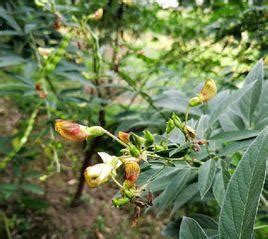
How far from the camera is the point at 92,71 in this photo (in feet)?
5.20

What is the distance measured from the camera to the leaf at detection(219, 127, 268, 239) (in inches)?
14.3

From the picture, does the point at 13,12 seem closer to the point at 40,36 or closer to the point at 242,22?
the point at 40,36

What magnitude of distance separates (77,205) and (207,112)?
3.96 ft

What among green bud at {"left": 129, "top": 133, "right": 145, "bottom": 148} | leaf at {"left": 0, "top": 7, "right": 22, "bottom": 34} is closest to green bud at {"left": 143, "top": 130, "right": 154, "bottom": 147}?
green bud at {"left": 129, "top": 133, "right": 145, "bottom": 148}

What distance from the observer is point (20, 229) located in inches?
67.9

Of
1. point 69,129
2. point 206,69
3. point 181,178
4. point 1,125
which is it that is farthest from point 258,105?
point 1,125

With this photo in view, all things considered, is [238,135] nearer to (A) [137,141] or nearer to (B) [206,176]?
(B) [206,176]

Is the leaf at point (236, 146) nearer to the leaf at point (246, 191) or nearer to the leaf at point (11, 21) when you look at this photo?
the leaf at point (246, 191)

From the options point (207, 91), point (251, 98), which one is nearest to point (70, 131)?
point (207, 91)

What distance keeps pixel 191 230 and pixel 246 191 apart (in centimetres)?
12

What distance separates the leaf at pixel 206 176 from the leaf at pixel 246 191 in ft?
0.61

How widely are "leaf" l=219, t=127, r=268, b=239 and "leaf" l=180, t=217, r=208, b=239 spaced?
0.23ft

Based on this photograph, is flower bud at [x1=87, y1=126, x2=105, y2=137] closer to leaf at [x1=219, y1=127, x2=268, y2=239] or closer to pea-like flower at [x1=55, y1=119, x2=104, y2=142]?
pea-like flower at [x1=55, y1=119, x2=104, y2=142]

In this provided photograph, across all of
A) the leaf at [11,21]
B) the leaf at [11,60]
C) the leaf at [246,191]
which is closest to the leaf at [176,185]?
the leaf at [246,191]
